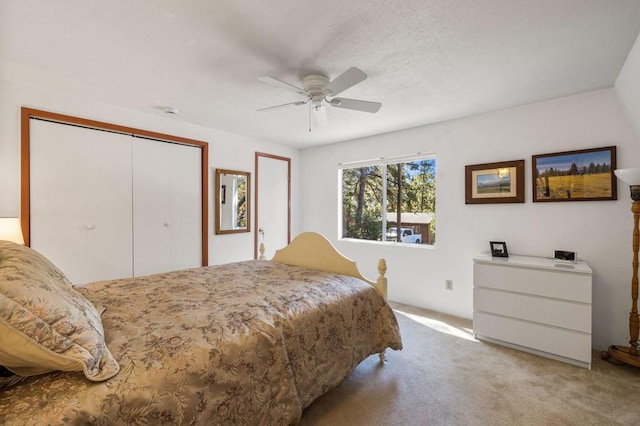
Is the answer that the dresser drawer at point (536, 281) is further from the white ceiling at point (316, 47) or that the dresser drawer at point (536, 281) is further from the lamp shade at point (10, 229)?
the lamp shade at point (10, 229)

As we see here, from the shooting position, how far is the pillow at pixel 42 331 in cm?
87

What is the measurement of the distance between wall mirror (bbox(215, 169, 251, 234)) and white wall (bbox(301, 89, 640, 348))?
1660 mm

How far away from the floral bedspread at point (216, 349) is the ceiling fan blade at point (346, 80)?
56.9 inches

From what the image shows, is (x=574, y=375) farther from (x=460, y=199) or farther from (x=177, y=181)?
(x=177, y=181)

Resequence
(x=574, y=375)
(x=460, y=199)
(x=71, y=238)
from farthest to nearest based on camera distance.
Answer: (x=460, y=199), (x=71, y=238), (x=574, y=375)

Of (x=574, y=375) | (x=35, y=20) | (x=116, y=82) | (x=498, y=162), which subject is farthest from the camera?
(x=498, y=162)

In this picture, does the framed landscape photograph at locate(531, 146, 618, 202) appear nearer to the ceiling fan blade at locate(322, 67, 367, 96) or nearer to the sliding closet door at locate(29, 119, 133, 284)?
the ceiling fan blade at locate(322, 67, 367, 96)

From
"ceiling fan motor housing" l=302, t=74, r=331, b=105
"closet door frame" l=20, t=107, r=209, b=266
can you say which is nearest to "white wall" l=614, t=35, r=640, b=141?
"ceiling fan motor housing" l=302, t=74, r=331, b=105

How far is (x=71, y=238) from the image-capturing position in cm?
276

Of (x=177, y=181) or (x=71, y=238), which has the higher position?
(x=177, y=181)

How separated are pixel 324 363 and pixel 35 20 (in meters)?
2.63

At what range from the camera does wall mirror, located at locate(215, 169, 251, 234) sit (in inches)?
154

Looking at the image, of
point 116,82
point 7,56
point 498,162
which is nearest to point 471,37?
point 498,162

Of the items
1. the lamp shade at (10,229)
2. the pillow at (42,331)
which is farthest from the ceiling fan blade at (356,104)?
the lamp shade at (10,229)
